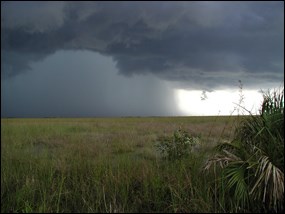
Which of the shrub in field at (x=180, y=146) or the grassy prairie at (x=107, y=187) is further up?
the shrub in field at (x=180, y=146)

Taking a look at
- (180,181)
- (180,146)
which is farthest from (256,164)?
(180,146)

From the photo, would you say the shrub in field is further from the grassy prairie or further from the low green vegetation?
the grassy prairie

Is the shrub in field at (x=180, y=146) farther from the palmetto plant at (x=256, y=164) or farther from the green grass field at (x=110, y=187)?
the palmetto plant at (x=256, y=164)

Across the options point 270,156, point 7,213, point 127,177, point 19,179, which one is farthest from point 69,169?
point 270,156

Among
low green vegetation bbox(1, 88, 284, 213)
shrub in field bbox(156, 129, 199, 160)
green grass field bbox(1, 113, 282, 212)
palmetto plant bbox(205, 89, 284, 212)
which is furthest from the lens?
shrub in field bbox(156, 129, 199, 160)

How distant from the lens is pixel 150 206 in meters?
8.63

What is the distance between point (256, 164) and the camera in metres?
7.54

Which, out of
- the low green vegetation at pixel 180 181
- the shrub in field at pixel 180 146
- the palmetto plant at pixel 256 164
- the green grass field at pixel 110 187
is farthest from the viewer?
the shrub in field at pixel 180 146

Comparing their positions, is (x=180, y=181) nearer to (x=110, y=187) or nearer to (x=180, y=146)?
(x=110, y=187)

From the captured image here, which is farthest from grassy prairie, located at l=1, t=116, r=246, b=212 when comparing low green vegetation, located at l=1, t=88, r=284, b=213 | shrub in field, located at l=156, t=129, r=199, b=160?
shrub in field, located at l=156, t=129, r=199, b=160

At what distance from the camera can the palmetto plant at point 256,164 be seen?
708 centimetres

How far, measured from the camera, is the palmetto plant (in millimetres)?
7078

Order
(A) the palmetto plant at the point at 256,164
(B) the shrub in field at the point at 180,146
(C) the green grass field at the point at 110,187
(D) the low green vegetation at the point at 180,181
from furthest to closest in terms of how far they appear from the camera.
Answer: (B) the shrub in field at the point at 180,146, (C) the green grass field at the point at 110,187, (D) the low green vegetation at the point at 180,181, (A) the palmetto plant at the point at 256,164

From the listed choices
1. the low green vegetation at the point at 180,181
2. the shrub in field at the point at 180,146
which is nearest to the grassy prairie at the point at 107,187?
the low green vegetation at the point at 180,181
